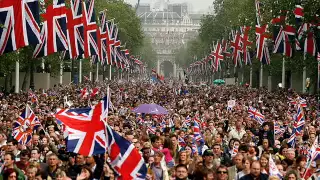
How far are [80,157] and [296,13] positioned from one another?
997 inches

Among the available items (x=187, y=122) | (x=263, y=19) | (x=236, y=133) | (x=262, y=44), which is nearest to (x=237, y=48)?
(x=263, y=19)

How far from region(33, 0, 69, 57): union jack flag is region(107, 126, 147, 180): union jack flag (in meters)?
22.0

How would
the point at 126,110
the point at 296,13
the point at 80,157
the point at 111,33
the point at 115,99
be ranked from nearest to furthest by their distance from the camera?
the point at 80,157, the point at 126,110, the point at 296,13, the point at 115,99, the point at 111,33

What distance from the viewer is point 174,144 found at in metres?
15.9

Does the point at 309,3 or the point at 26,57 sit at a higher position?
the point at 309,3

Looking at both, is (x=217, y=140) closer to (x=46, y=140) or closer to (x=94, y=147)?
(x=46, y=140)

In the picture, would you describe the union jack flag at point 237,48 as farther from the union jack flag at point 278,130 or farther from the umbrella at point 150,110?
the union jack flag at point 278,130

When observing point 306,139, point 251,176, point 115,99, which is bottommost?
point 115,99

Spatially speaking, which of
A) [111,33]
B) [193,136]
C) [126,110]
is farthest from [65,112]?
[111,33]

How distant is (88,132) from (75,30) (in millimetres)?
26427

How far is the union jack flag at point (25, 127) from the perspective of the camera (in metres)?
18.1

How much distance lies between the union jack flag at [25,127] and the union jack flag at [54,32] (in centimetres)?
1376

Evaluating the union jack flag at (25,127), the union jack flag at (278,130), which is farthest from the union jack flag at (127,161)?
the union jack flag at (278,130)

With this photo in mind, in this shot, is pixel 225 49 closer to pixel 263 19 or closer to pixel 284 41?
pixel 263 19
